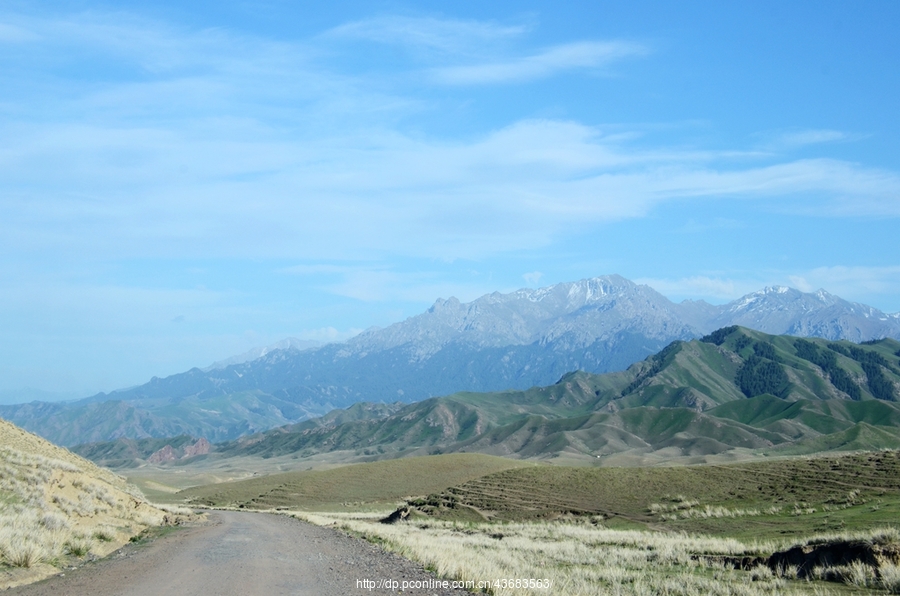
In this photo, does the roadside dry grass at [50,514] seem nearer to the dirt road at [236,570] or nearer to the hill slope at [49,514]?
the hill slope at [49,514]

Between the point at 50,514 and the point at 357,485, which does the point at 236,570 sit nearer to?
the point at 50,514

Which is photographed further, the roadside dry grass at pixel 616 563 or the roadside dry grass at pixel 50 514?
the roadside dry grass at pixel 616 563

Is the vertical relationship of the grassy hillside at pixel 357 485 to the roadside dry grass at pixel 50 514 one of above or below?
below

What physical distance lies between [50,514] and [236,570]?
8.30 meters

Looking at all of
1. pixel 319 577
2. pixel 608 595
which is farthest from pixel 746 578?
pixel 319 577

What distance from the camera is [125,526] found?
26.9 metres

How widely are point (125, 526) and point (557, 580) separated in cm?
1696

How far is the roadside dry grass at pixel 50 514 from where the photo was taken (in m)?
16.6

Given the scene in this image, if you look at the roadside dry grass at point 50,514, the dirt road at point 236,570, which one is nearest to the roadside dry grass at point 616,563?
the dirt road at point 236,570

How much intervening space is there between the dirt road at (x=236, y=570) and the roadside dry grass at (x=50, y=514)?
825 mm

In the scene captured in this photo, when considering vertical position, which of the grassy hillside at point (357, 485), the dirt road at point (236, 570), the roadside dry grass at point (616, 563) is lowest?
the grassy hillside at point (357, 485)

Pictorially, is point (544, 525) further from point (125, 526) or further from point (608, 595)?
point (608, 595)

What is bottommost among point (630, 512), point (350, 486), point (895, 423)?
point (895, 423)

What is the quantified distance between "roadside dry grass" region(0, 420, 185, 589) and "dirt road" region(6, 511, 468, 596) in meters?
0.83
